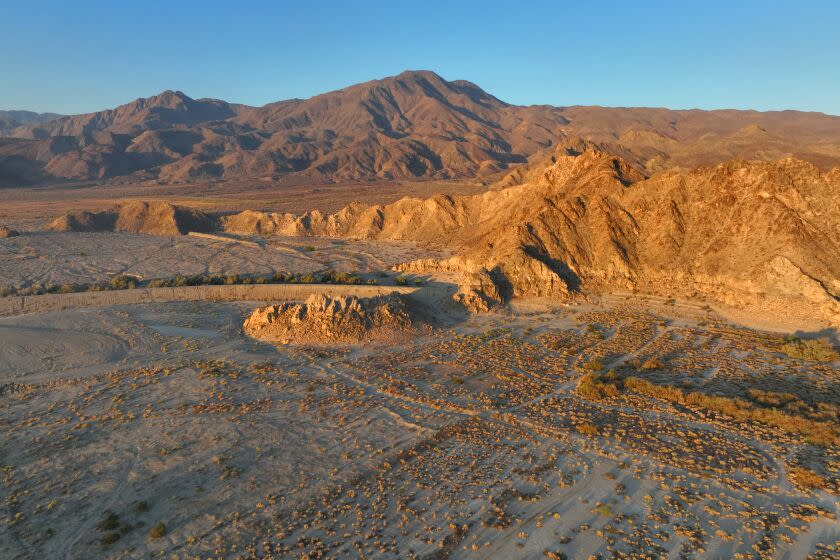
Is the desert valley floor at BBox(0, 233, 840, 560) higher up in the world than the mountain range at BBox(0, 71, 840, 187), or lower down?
lower down

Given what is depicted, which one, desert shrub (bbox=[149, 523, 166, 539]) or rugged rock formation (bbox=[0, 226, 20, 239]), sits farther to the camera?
rugged rock formation (bbox=[0, 226, 20, 239])

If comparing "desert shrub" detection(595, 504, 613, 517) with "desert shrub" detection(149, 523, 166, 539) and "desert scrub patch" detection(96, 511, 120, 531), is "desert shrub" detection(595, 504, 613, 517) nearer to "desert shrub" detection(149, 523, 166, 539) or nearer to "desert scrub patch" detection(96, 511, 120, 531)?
"desert shrub" detection(149, 523, 166, 539)

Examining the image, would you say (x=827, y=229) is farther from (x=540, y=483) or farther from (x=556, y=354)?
(x=540, y=483)

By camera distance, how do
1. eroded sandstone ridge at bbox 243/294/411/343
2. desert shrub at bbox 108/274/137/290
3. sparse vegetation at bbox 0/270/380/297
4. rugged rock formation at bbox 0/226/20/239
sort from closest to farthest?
1. eroded sandstone ridge at bbox 243/294/411/343
2. sparse vegetation at bbox 0/270/380/297
3. desert shrub at bbox 108/274/137/290
4. rugged rock formation at bbox 0/226/20/239

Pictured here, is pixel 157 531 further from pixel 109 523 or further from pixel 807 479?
pixel 807 479

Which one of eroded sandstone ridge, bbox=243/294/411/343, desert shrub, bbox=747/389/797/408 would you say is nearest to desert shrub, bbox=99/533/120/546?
eroded sandstone ridge, bbox=243/294/411/343

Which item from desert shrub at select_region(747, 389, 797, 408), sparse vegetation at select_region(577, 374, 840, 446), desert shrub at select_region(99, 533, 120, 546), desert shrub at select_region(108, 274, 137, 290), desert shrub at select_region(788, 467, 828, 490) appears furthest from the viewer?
desert shrub at select_region(108, 274, 137, 290)
